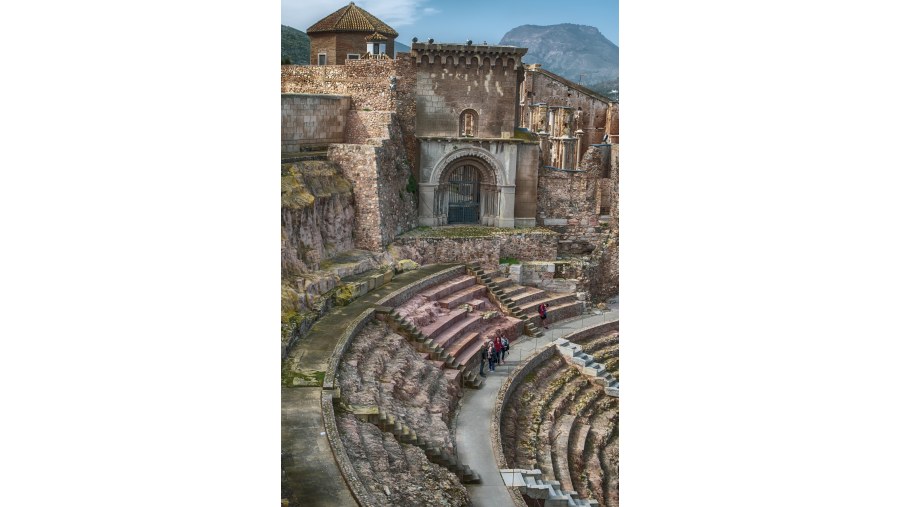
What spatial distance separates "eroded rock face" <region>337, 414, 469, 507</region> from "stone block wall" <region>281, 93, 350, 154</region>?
29.4 ft

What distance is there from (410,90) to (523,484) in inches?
507

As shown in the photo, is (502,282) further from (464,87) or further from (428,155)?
(464,87)

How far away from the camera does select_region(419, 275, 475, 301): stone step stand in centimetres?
2060

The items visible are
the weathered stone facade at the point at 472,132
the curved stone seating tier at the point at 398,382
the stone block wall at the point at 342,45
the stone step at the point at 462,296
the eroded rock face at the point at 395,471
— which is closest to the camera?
the eroded rock face at the point at 395,471

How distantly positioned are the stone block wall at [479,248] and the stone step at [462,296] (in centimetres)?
123

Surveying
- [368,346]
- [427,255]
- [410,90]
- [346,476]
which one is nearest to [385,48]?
[410,90]

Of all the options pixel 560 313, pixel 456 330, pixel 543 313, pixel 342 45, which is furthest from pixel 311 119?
pixel 560 313

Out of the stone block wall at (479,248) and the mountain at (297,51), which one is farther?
the mountain at (297,51)

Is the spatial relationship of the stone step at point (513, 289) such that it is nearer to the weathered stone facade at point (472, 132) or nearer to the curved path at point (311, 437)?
the weathered stone facade at point (472, 132)

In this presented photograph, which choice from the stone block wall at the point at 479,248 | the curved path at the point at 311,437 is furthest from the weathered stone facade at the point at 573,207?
the curved path at the point at 311,437

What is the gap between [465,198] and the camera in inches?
1023

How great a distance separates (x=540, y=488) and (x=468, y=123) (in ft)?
42.9

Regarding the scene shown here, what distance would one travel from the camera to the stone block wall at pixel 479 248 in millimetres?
22547

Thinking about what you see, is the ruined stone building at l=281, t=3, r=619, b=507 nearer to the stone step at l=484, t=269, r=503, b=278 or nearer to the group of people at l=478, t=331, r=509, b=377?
the stone step at l=484, t=269, r=503, b=278
